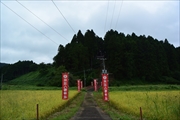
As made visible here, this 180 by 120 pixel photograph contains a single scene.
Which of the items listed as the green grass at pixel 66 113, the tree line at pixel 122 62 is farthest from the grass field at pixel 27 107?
the tree line at pixel 122 62

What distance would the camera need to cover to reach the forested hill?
56188 millimetres

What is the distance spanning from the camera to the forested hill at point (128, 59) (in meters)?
56.2

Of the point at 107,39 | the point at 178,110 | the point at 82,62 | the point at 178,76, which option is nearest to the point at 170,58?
the point at 178,76

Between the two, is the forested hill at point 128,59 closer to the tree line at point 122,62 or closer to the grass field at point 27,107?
the tree line at point 122,62

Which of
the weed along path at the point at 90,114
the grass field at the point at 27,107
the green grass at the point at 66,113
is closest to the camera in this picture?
the grass field at the point at 27,107

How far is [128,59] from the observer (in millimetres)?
55469

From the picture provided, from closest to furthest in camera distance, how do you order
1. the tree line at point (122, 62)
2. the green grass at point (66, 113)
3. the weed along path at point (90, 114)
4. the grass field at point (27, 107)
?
the grass field at point (27, 107)
the weed along path at point (90, 114)
the green grass at point (66, 113)
the tree line at point (122, 62)

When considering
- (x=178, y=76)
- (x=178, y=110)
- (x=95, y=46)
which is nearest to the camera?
(x=178, y=110)

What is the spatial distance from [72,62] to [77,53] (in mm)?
3116

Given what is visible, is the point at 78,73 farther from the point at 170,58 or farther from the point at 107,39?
the point at 170,58

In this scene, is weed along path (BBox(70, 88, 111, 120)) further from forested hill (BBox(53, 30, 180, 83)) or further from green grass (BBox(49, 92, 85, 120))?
forested hill (BBox(53, 30, 180, 83))

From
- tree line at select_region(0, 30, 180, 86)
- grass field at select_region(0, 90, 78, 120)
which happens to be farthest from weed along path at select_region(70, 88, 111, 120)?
tree line at select_region(0, 30, 180, 86)

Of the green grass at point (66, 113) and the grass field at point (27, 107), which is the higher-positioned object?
the grass field at point (27, 107)

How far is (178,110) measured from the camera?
807 centimetres
